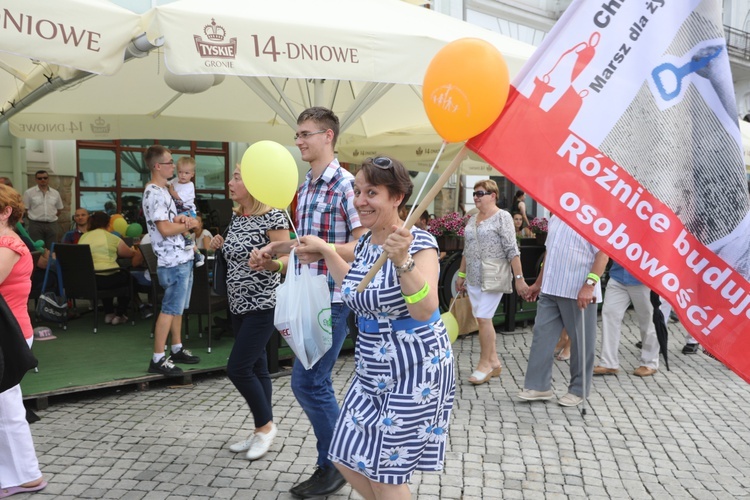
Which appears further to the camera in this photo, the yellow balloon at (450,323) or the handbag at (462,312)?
the handbag at (462,312)

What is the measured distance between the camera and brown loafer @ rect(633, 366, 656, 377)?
6773 mm

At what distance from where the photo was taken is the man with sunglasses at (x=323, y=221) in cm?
358

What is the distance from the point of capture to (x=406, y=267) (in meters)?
2.44

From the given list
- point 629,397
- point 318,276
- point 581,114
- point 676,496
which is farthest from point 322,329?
point 629,397

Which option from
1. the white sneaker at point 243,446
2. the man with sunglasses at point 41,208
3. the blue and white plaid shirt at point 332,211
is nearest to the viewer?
the blue and white plaid shirt at point 332,211

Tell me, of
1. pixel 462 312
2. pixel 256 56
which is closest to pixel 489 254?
pixel 462 312

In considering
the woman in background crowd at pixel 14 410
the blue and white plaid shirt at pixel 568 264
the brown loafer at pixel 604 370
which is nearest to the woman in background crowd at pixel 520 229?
the brown loafer at pixel 604 370

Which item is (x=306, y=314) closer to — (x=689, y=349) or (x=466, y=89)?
(x=466, y=89)

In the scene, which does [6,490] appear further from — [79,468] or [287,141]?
[287,141]

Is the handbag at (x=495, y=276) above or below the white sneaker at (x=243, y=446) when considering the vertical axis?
above

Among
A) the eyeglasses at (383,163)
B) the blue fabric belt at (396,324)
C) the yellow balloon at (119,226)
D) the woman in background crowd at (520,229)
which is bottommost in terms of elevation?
the yellow balloon at (119,226)

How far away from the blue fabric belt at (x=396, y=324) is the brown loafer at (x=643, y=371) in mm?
4657

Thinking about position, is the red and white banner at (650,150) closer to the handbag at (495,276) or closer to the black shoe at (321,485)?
the black shoe at (321,485)

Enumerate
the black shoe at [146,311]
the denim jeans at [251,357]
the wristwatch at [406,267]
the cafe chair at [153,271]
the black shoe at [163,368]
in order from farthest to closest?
the black shoe at [146,311] → the cafe chair at [153,271] → the black shoe at [163,368] → the denim jeans at [251,357] → the wristwatch at [406,267]
